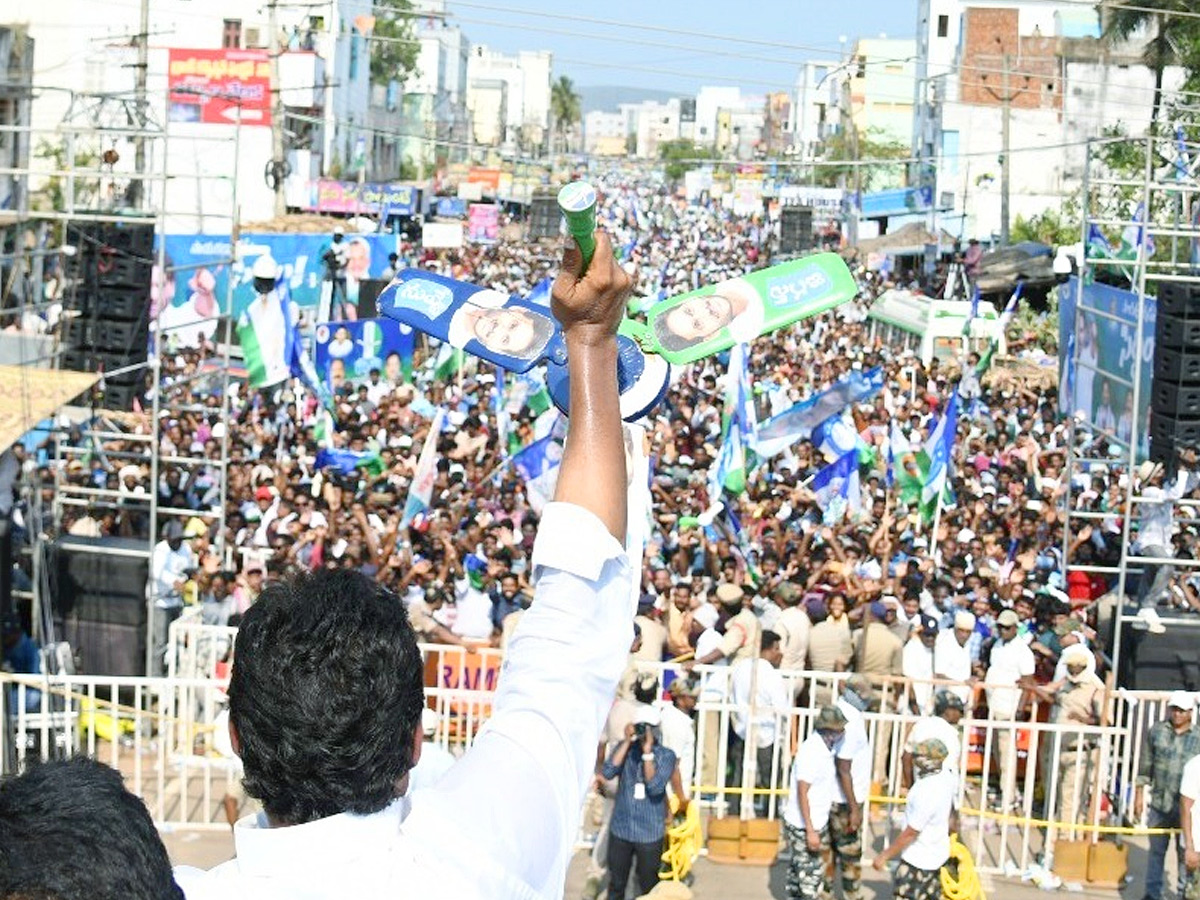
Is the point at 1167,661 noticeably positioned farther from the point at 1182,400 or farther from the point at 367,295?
the point at 367,295

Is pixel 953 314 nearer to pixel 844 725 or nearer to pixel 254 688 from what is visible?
pixel 844 725

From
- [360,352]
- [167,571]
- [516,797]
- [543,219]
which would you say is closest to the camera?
[516,797]

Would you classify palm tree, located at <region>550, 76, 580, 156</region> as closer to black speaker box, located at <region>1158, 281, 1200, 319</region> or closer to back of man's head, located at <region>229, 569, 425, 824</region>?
black speaker box, located at <region>1158, 281, 1200, 319</region>

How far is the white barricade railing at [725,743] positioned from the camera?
1034cm

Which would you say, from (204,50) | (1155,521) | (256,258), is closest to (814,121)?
(204,50)

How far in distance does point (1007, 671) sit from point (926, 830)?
9.01 ft

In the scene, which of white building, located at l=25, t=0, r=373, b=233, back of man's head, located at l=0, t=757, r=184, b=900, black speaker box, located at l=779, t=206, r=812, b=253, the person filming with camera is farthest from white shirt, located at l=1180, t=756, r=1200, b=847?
black speaker box, located at l=779, t=206, r=812, b=253

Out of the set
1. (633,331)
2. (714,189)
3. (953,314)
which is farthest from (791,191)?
(633,331)

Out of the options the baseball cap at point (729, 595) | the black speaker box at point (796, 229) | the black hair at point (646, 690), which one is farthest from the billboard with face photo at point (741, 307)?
the black speaker box at point (796, 229)

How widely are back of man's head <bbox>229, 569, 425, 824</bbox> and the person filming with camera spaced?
6765mm

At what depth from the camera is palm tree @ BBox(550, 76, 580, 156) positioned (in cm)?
15662

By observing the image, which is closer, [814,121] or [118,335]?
[118,335]

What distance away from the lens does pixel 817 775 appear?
8984 millimetres

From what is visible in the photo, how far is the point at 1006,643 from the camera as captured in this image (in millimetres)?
11297
